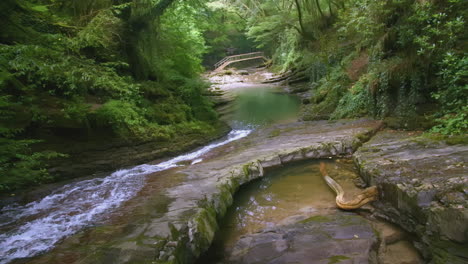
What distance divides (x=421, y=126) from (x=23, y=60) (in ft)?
29.5

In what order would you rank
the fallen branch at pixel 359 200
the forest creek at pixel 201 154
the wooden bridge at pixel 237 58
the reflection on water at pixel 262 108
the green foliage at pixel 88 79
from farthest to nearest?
1. the wooden bridge at pixel 237 58
2. the reflection on water at pixel 262 108
3. the green foliage at pixel 88 79
4. the fallen branch at pixel 359 200
5. the forest creek at pixel 201 154

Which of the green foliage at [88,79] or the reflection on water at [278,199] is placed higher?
the green foliage at [88,79]

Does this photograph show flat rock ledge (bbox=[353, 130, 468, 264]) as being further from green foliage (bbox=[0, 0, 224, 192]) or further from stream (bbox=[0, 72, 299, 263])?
green foliage (bbox=[0, 0, 224, 192])

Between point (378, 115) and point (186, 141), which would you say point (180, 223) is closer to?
point (186, 141)

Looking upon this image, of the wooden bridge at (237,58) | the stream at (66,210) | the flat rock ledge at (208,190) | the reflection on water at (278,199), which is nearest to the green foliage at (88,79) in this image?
the stream at (66,210)

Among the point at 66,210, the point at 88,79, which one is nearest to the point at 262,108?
the point at 88,79

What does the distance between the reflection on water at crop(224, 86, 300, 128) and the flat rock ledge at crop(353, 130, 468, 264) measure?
8.40 meters

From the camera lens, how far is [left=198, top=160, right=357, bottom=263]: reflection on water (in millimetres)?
4328

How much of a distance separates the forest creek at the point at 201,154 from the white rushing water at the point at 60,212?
0.04m

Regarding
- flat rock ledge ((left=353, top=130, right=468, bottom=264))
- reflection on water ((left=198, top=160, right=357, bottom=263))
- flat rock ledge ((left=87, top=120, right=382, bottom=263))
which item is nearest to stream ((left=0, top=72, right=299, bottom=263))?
flat rock ledge ((left=87, top=120, right=382, bottom=263))

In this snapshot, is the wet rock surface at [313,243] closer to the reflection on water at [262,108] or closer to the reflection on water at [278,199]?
the reflection on water at [278,199]

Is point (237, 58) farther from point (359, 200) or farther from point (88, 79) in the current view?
point (359, 200)

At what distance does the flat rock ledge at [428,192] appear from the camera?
3.01 metres

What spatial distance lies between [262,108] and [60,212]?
13.4 m
